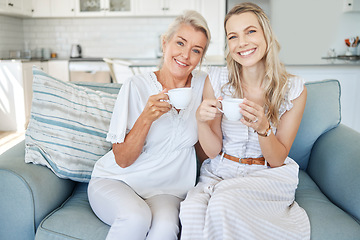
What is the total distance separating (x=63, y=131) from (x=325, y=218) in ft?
3.84

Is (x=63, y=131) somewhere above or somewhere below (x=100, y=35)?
below

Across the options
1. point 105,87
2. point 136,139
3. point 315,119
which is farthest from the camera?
point 105,87

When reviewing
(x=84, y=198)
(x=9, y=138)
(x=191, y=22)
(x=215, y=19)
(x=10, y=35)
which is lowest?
(x=9, y=138)

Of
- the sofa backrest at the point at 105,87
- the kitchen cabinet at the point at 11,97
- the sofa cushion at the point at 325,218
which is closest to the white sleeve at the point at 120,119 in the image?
the sofa backrest at the point at 105,87

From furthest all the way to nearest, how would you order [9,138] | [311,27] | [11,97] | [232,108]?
[311,27] → [11,97] → [9,138] → [232,108]

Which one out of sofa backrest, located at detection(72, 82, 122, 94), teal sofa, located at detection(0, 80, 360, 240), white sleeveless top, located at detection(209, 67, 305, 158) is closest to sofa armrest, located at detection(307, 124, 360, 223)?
teal sofa, located at detection(0, 80, 360, 240)

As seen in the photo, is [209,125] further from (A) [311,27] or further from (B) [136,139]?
(A) [311,27]

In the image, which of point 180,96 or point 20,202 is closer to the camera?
point 180,96

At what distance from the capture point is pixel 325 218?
135 cm

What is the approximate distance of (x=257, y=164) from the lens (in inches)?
60.2

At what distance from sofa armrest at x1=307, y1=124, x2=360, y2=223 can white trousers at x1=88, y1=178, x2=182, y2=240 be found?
70 cm

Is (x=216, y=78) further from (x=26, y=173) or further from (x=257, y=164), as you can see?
(x=26, y=173)

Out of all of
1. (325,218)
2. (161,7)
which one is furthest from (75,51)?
(325,218)

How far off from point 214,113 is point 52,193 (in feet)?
2.49
